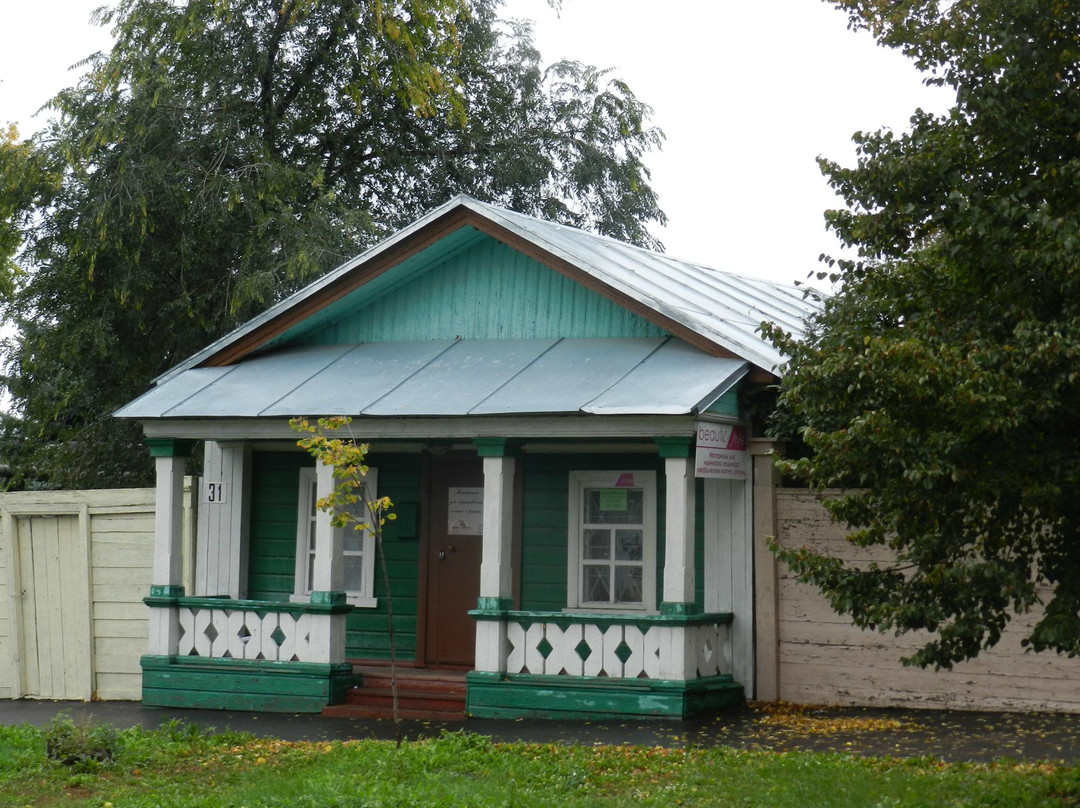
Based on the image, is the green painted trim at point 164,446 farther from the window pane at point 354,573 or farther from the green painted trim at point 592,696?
the green painted trim at point 592,696

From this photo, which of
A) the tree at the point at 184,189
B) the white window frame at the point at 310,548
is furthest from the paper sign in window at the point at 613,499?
the tree at the point at 184,189

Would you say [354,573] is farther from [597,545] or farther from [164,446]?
[597,545]

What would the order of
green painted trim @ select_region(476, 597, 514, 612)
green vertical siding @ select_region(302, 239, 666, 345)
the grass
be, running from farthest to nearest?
green vertical siding @ select_region(302, 239, 666, 345)
green painted trim @ select_region(476, 597, 514, 612)
the grass

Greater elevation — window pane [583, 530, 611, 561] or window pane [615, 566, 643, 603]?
window pane [583, 530, 611, 561]

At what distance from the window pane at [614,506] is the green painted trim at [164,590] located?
3889 millimetres

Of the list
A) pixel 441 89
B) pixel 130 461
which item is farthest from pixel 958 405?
pixel 130 461

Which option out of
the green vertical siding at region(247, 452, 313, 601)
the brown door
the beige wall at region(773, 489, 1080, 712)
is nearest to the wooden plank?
the green vertical siding at region(247, 452, 313, 601)

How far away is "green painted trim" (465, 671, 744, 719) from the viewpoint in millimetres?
11984

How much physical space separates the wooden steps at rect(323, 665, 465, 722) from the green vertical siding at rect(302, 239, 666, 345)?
3.32 metres

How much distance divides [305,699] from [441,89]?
6.57 metres

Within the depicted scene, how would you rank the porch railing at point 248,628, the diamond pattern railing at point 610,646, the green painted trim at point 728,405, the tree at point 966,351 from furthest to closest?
1. the porch railing at point 248,628
2. the green painted trim at point 728,405
3. the diamond pattern railing at point 610,646
4. the tree at point 966,351

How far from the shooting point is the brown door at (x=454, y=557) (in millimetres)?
14453

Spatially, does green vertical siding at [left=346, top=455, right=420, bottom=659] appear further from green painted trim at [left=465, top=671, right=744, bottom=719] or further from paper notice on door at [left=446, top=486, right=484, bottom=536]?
green painted trim at [left=465, top=671, right=744, bottom=719]

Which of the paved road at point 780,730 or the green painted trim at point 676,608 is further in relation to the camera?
the green painted trim at point 676,608
